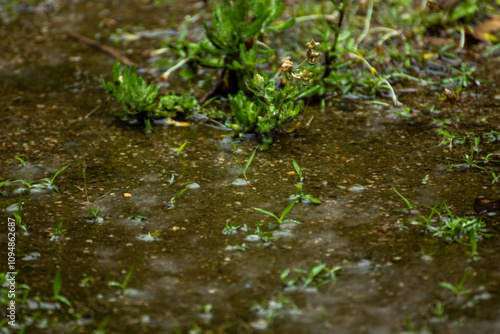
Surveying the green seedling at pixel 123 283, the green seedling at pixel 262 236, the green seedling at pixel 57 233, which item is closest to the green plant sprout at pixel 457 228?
the green seedling at pixel 262 236

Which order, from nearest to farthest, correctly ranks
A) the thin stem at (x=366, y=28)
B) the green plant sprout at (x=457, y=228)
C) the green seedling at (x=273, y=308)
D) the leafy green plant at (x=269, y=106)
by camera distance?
1. the green seedling at (x=273, y=308)
2. the green plant sprout at (x=457, y=228)
3. the leafy green plant at (x=269, y=106)
4. the thin stem at (x=366, y=28)

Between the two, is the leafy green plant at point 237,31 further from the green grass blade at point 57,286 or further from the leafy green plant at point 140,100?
the green grass blade at point 57,286

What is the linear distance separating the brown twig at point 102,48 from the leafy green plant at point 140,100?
836 mm

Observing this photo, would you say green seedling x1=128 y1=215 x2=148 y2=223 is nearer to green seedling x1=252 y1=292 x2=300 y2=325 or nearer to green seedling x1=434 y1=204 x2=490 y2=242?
green seedling x1=252 y1=292 x2=300 y2=325

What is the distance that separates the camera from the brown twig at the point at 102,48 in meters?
3.66

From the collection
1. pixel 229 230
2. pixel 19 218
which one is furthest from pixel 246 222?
pixel 19 218

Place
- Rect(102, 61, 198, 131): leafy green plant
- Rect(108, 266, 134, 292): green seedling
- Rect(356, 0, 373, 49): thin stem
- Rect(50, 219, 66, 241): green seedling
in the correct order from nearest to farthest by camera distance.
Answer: Rect(108, 266, 134, 292): green seedling → Rect(50, 219, 66, 241): green seedling → Rect(102, 61, 198, 131): leafy green plant → Rect(356, 0, 373, 49): thin stem

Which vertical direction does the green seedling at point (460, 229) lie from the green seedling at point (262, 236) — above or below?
above

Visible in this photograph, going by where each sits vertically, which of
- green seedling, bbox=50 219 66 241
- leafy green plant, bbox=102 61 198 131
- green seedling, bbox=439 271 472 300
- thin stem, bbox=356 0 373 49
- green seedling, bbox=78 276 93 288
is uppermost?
thin stem, bbox=356 0 373 49

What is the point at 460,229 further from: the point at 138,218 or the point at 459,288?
the point at 138,218

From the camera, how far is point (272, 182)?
229cm

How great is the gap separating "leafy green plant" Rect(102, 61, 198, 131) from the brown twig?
2.74ft

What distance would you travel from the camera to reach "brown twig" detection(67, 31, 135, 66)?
3656 millimetres

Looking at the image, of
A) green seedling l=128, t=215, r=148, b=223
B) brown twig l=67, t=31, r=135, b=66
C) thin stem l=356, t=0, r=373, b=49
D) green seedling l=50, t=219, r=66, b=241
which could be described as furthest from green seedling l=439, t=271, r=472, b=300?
brown twig l=67, t=31, r=135, b=66
